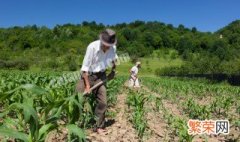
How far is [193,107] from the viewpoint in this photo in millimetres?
8344

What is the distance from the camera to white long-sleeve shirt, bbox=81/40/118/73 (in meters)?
5.81

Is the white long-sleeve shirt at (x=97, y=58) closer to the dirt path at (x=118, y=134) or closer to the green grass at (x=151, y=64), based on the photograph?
the dirt path at (x=118, y=134)

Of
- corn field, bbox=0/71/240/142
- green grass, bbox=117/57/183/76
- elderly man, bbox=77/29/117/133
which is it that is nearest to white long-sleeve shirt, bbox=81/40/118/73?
elderly man, bbox=77/29/117/133

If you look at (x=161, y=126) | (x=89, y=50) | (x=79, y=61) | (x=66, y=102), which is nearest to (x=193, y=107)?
(x=161, y=126)

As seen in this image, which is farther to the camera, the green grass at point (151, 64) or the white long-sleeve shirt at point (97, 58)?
the green grass at point (151, 64)

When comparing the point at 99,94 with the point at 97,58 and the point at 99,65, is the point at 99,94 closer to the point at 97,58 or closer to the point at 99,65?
the point at 99,65

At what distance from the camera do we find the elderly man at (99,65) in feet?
18.9

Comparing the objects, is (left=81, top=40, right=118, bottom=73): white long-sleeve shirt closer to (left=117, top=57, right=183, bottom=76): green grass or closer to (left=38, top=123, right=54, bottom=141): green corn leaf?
(left=38, top=123, right=54, bottom=141): green corn leaf

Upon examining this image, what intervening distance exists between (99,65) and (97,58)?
185 millimetres

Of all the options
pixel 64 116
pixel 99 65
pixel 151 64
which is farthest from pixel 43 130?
pixel 151 64

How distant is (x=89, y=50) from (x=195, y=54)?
280 feet

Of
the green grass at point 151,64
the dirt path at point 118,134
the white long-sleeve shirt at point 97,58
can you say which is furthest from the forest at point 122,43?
the white long-sleeve shirt at point 97,58

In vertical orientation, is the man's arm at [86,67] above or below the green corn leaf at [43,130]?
above

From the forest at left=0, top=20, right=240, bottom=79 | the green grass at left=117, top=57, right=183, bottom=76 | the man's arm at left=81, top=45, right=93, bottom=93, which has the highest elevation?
the forest at left=0, top=20, right=240, bottom=79
